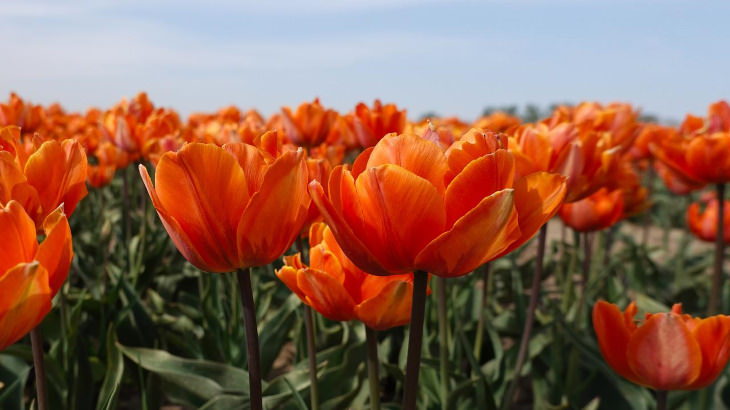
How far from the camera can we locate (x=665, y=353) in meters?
1.40

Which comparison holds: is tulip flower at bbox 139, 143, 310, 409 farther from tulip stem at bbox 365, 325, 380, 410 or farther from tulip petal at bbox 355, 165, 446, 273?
tulip stem at bbox 365, 325, 380, 410

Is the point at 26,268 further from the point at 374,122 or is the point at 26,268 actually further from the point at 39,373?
the point at 374,122

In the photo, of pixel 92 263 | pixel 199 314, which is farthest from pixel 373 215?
pixel 92 263

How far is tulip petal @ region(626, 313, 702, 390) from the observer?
4.57 ft

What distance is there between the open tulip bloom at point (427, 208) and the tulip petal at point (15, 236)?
0.36 meters

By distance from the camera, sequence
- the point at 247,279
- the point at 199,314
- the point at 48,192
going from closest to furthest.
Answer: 1. the point at 247,279
2. the point at 48,192
3. the point at 199,314

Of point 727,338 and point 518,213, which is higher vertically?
point 518,213

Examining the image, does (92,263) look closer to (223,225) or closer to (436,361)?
(436,361)

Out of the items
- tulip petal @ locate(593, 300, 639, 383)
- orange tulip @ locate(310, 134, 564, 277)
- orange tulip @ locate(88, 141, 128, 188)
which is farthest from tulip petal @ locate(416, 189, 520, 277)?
orange tulip @ locate(88, 141, 128, 188)

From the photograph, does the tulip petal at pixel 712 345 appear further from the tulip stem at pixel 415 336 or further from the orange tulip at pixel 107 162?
the orange tulip at pixel 107 162

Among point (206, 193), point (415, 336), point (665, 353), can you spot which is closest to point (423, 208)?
point (415, 336)

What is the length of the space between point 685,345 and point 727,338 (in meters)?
0.08

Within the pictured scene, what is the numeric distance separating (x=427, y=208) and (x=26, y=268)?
47 centimetres

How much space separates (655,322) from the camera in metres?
1.41
